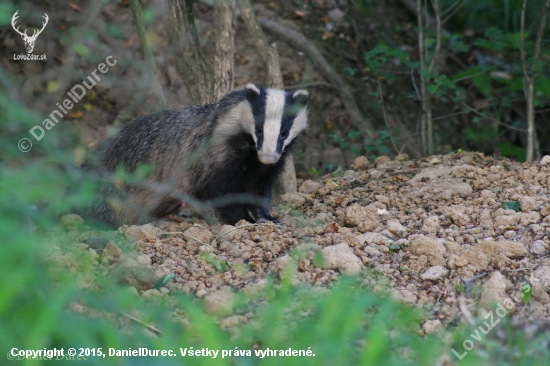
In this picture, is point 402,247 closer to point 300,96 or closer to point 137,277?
point 137,277

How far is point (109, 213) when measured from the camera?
15.9 ft

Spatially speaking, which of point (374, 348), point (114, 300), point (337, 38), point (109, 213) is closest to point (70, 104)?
point (109, 213)

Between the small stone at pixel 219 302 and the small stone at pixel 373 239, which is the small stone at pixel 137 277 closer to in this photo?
the small stone at pixel 219 302

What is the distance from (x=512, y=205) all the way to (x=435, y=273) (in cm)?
102

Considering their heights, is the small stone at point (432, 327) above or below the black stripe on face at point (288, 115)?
below

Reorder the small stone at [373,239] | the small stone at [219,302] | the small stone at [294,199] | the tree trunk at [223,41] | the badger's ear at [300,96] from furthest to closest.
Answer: the tree trunk at [223,41] → the small stone at [294,199] → the badger's ear at [300,96] → the small stone at [373,239] → the small stone at [219,302]

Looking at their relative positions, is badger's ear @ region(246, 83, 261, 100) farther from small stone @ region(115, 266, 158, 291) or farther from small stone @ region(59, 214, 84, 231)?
small stone @ region(115, 266, 158, 291)

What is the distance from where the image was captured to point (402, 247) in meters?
3.54

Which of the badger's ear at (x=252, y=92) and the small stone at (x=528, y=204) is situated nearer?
the small stone at (x=528, y=204)

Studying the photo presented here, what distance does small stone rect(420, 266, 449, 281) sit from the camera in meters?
3.19

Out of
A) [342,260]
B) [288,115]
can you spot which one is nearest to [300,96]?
[288,115]

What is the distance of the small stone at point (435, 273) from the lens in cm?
319

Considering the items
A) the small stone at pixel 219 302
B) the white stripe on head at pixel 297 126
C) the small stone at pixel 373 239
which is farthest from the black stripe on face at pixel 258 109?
the small stone at pixel 219 302

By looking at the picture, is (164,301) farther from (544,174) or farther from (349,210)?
(544,174)
